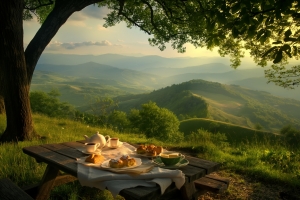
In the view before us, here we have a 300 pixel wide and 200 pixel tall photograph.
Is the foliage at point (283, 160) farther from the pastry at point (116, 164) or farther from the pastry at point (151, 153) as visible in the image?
the pastry at point (116, 164)

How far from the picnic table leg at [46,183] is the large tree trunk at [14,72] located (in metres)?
Answer: 3.38

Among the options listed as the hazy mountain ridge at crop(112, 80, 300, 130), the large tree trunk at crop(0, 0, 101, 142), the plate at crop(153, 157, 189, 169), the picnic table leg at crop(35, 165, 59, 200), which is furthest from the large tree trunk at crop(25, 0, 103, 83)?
the hazy mountain ridge at crop(112, 80, 300, 130)

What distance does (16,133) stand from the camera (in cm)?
667

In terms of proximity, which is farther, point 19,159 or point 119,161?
point 19,159

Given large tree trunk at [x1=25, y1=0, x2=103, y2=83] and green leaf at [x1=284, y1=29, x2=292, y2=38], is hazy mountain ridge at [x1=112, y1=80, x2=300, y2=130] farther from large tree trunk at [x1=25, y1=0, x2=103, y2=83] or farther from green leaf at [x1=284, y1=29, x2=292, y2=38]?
green leaf at [x1=284, y1=29, x2=292, y2=38]

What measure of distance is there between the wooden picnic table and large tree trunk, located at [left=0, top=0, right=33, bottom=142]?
3374 mm

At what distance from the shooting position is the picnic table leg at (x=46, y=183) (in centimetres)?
353

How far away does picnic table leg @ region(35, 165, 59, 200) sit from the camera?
3527 millimetres

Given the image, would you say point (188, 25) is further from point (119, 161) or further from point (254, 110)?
point (254, 110)

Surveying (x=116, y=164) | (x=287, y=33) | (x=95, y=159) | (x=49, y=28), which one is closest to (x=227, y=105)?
(x=49, y=28)

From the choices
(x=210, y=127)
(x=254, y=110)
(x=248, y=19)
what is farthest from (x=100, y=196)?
(x=254, y=110)

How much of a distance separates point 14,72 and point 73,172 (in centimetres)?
491

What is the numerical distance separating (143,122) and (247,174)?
3453 cm

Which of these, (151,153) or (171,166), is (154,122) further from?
(171,166)
